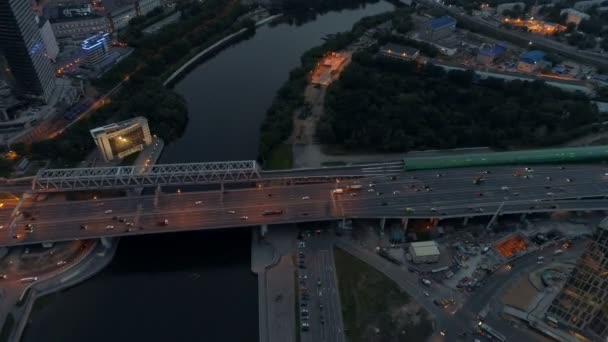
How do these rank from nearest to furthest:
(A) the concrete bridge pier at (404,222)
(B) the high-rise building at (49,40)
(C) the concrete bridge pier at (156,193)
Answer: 1. (A) the concrete bridge pier at (404,222)
2. (C) the concrete bridge pier at (156,193)
3. (B) the high-rise building at (49,40)

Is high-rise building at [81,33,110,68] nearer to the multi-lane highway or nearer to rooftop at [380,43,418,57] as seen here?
the multi-lane highway

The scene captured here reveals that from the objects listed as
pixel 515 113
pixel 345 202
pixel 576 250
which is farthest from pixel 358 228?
pixel 515 113

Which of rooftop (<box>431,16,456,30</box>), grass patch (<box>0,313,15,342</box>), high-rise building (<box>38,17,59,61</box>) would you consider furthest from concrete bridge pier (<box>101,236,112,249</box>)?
rooftop (<box>431,16,456,30</box>)

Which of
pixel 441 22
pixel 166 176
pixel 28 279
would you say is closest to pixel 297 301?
pixel 166 176

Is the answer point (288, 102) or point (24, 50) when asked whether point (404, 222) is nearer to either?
point (288, 102)

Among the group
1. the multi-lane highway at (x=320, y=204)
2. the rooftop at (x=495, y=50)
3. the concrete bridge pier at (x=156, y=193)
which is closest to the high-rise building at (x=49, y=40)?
the multi-lane highway at (x=320, y=204)

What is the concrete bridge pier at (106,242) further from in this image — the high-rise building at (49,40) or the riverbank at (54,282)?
the high-rise building at (49,40)

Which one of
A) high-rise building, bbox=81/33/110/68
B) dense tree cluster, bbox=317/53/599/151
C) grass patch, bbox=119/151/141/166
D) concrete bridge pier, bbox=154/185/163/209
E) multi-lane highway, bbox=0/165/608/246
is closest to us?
multi-lane highway, bbox=0/165/608/246
